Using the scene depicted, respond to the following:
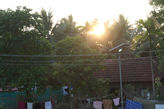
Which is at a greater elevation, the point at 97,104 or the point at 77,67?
the point at 77,67

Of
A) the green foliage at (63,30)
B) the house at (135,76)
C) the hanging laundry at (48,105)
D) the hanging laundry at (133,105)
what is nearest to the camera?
the hanging laundry at (133,105)

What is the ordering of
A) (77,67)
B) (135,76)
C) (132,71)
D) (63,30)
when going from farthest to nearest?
(63,30) < (132,71) < (135,76) < (77,67)

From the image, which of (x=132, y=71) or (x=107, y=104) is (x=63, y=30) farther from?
(x=107, y=104)

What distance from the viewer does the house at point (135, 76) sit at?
664 inches

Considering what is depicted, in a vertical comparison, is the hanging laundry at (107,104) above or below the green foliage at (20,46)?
below

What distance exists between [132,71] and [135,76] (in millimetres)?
556

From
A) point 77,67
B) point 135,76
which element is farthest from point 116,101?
point 77,67

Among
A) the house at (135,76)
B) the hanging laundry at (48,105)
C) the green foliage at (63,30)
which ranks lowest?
the hanging laundry at (48,105)

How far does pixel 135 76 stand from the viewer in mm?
17547

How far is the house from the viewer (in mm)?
16859

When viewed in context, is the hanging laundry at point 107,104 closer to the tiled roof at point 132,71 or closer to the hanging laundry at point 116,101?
the hanging laundry at point 116,101

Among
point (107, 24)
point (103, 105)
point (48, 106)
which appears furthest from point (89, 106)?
point (107, 24)

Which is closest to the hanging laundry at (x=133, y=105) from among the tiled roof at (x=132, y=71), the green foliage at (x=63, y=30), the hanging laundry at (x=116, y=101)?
the hanging laundry at (x=116, y=101)

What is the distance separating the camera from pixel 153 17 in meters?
16.3
